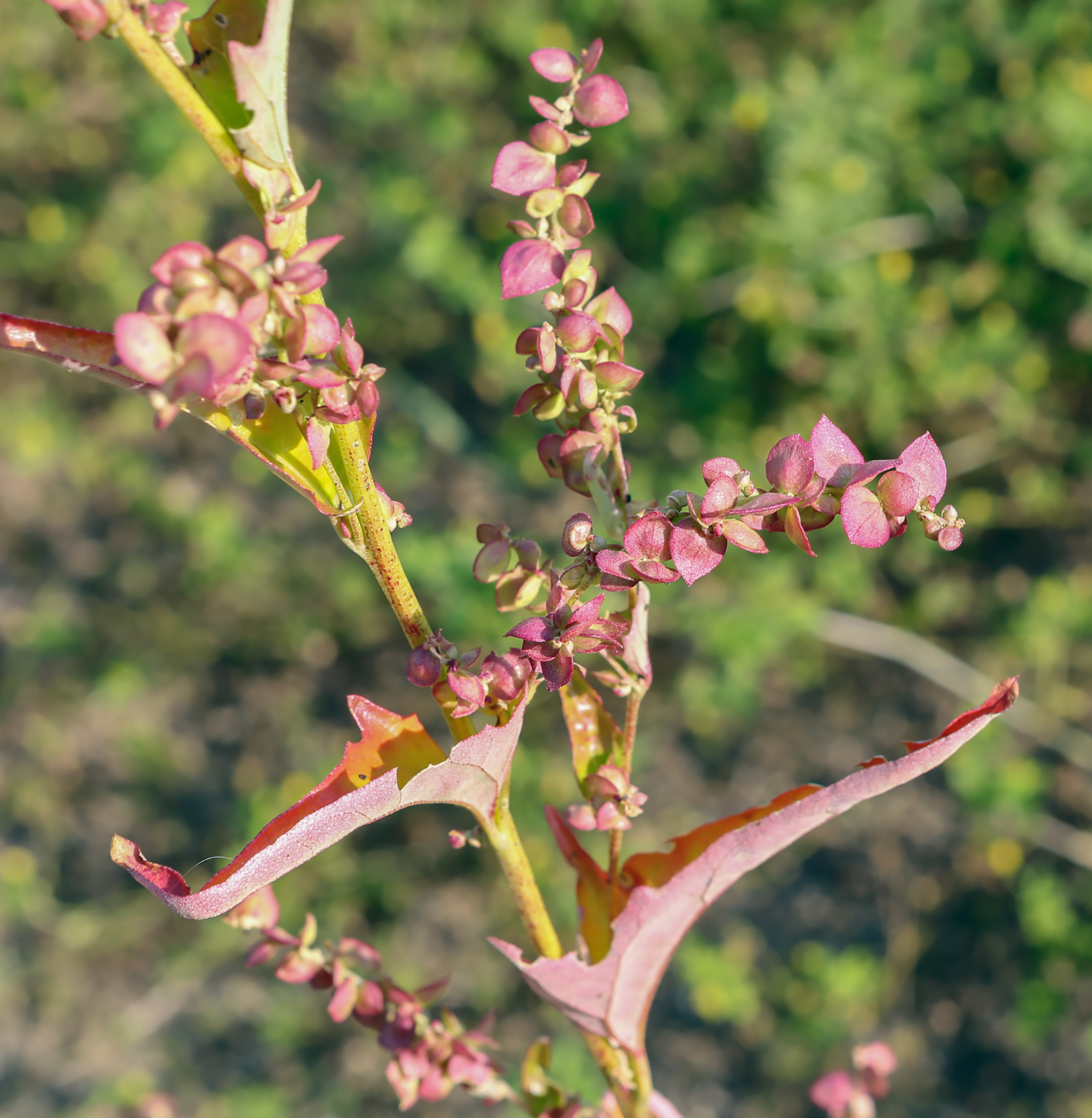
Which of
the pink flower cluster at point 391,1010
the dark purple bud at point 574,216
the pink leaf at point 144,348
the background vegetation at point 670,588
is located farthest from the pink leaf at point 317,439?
the background vegetation at point 670,588

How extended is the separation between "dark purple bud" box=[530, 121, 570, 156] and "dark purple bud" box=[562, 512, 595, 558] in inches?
9.1

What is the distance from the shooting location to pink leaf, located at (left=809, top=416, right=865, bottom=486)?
0.53 meters

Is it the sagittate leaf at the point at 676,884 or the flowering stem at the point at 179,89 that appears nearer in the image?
the flowering stem at the point at 179,89

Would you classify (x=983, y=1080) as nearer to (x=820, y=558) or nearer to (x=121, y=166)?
(x=820, y=558)

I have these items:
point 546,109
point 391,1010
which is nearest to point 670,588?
point 391,1010

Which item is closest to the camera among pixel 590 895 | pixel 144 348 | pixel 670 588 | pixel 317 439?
pixel 144 348

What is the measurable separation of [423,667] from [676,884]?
0.24m

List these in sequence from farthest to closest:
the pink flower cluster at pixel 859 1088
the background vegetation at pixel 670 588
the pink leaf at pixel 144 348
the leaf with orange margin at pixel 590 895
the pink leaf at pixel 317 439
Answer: the background vegetation at pixel 670 588 < the pink flower cluster at pixel 859 1088 < the leaf with orange margin at pixel 590 895 < the pink leaf at pixel 317 439 < the pink leaf at pixel 144 348

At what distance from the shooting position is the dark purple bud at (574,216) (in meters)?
0.58

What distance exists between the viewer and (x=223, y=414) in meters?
0.50

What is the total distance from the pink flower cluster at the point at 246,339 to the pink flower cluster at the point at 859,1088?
2.67ft

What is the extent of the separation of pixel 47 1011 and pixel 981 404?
355cm

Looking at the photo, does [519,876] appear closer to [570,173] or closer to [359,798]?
[359,798]

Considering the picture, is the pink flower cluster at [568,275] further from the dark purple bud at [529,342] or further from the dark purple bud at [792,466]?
the dark purple bud at [792,466]
